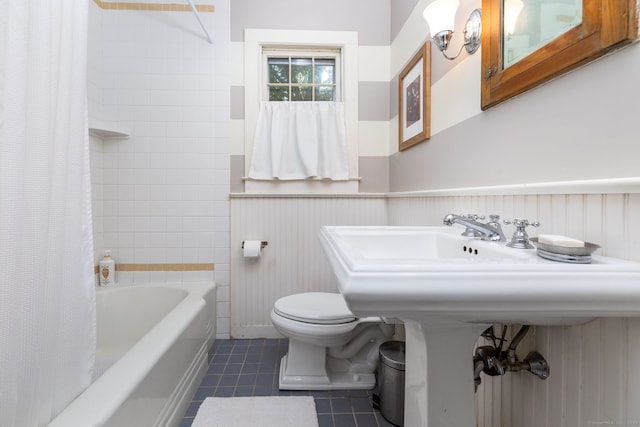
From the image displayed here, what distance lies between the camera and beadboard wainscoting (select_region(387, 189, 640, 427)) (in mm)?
615

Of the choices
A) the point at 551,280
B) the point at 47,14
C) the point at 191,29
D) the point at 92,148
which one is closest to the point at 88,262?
the point at 47,14

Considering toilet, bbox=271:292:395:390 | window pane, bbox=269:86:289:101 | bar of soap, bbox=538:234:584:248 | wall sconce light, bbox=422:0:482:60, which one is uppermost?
window pane, bbox=269:86:289:101

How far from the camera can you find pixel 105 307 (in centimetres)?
192

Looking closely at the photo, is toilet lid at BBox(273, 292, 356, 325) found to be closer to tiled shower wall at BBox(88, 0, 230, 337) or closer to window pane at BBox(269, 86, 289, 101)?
tiled shower wall at BBox(88, 0, 230, 337)

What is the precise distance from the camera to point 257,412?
4.64 feet

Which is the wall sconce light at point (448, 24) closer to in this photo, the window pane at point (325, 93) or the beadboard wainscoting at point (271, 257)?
the window pane at point (325, 93)

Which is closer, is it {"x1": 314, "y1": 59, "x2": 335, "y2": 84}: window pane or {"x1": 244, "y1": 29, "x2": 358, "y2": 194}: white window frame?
{"x1": 244, "y1": 29, "x2": 358, "y2": 194}: white window frame

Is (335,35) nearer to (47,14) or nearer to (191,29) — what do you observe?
(191,29)

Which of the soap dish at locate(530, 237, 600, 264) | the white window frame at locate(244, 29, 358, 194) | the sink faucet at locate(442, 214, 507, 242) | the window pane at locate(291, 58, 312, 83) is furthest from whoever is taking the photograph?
the window pane at locate(291, 58, 312, 83)

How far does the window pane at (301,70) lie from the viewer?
2.25 metres

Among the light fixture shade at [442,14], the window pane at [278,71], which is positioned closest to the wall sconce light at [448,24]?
the light fixture shade at [442,14]

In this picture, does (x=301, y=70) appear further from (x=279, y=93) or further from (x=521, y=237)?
(x=521, y=237)

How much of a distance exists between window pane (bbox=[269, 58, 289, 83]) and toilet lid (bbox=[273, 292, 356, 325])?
1.54m

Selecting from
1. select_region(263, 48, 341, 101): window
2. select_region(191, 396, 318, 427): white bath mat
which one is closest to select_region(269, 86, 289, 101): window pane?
select_region(263, 48, 341, 101): window
